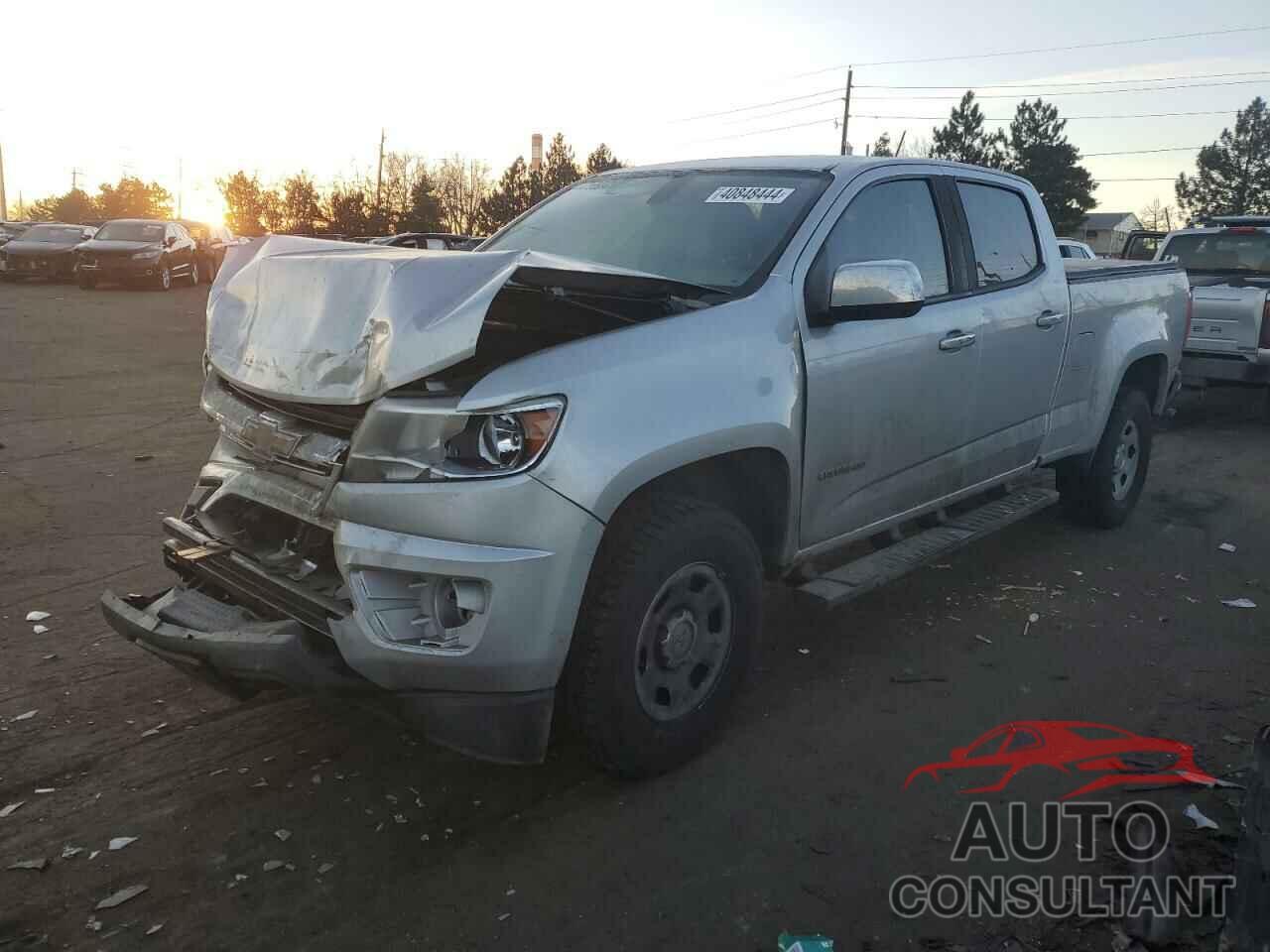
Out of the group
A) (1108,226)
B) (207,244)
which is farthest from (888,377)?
(1108,226)

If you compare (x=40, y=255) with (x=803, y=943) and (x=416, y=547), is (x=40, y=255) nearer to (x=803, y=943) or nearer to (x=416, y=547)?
(x=416, y=547)

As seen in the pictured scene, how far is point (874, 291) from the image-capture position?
140 inches

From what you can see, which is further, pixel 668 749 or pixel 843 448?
pixel 843 448

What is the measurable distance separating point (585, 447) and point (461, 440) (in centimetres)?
34

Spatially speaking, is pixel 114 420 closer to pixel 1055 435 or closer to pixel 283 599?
pixel 283 599

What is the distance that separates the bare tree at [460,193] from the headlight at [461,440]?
39206 millimetres

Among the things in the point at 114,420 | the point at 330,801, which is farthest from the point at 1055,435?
the point at 114,420

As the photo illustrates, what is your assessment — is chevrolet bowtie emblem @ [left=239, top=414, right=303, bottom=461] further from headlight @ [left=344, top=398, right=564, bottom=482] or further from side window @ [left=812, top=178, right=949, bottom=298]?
side window @ [left=812, top=178, right=949, bottom=298]

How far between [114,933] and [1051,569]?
4.75 meters

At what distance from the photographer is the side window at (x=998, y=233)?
473 cm

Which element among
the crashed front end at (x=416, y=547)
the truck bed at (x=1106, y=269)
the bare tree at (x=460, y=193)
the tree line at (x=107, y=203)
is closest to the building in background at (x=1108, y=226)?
the bare tree at (x=460, y=193)

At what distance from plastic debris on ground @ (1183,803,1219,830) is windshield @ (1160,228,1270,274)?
9293mm

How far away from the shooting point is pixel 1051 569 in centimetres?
557

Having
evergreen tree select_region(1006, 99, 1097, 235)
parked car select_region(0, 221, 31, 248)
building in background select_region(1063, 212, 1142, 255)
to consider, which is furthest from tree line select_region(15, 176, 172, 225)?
building in background select_region(1063, 212, 1142, 255)
